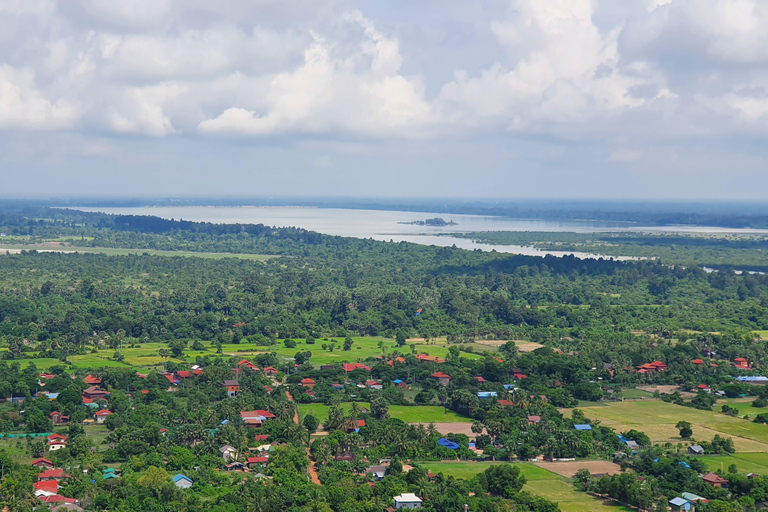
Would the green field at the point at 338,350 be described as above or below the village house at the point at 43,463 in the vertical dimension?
above

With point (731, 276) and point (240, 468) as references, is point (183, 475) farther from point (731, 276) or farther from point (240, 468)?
point (731, 276)

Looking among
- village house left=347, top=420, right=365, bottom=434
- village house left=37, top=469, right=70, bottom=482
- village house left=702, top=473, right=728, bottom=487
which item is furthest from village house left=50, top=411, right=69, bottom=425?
village house left=702, top=473, right=728, bottom=487

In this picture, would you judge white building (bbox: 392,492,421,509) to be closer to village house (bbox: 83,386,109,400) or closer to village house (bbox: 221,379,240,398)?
village house (bbox: 221,379,240,398)

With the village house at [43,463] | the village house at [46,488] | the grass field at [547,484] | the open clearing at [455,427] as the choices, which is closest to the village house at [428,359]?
the open clearing at [455,427]

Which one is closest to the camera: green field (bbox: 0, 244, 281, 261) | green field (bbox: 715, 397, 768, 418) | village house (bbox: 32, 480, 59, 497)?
village house (bbox: 32, 480, 59, 497)

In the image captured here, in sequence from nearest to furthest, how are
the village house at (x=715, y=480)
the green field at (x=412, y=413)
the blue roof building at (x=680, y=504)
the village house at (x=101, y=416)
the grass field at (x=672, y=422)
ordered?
the blue roof building at (x=680, y=504), the village house at (x=715, y=480), the grass field at (x=672, y=422), the village house at (x=101, y=416), the green field at (x=412, y=413)

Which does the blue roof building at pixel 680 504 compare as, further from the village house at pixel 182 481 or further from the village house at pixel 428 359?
the village house at pixel 428 359
